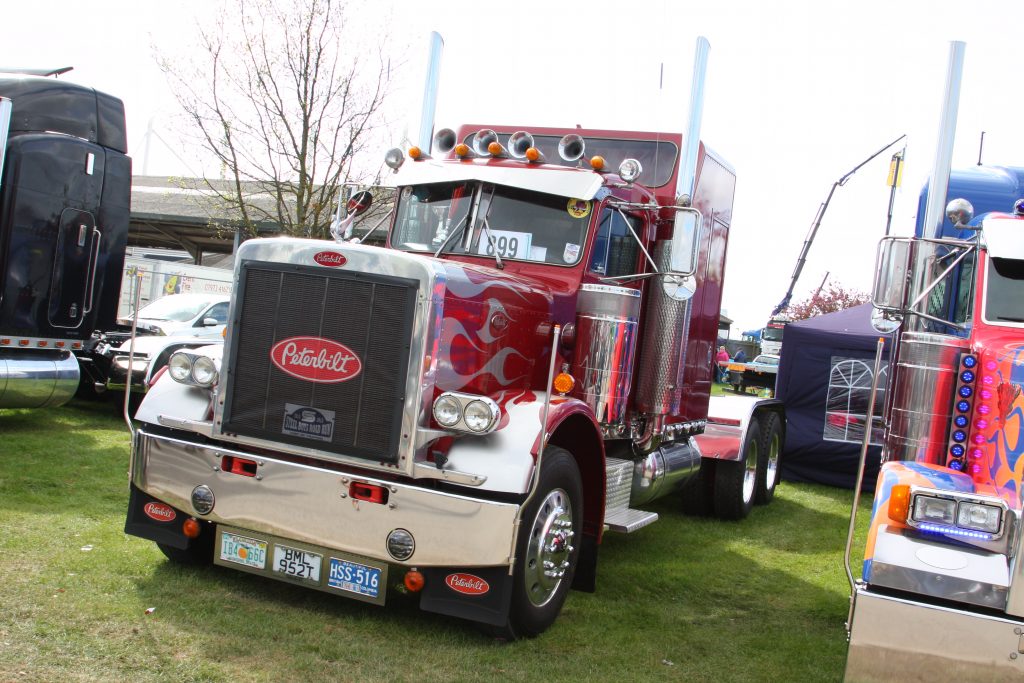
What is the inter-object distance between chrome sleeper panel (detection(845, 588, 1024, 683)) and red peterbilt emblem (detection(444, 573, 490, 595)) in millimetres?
1804

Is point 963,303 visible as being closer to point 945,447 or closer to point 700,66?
point 945,447

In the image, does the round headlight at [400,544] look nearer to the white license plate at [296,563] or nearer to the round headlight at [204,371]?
the white license plate at [296,563]

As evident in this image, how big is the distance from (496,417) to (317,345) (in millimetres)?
1094

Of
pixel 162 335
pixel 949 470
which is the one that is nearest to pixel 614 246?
pixel 949 470

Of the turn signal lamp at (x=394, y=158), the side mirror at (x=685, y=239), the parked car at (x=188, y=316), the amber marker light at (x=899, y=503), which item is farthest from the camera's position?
the parked car at (x=188, y=316)

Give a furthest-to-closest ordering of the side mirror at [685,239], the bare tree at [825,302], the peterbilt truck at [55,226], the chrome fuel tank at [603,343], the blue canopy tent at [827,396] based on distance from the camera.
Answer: the bare tree at [825,302] < the blue canopy tent at [827,396] < the peterbilt truck at [55,226] < the chrome fuel tank at [603,343] < the side mirror at [685,239]

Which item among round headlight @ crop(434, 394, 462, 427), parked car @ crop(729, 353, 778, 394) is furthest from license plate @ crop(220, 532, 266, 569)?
parked car @ crop(729, 353, 778, 394)

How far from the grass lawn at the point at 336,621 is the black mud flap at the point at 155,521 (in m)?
0.23

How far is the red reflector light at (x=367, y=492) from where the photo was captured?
483 centimetres

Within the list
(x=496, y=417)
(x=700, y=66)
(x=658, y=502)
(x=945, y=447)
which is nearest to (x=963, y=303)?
(x=945, y=447)

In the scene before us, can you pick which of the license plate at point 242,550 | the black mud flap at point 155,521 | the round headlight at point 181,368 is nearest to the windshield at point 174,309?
the black mud flap at point 155,521

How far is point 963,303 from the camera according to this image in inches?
223

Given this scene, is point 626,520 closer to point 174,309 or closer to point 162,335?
point 162,335

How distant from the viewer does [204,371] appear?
538 centimetres
